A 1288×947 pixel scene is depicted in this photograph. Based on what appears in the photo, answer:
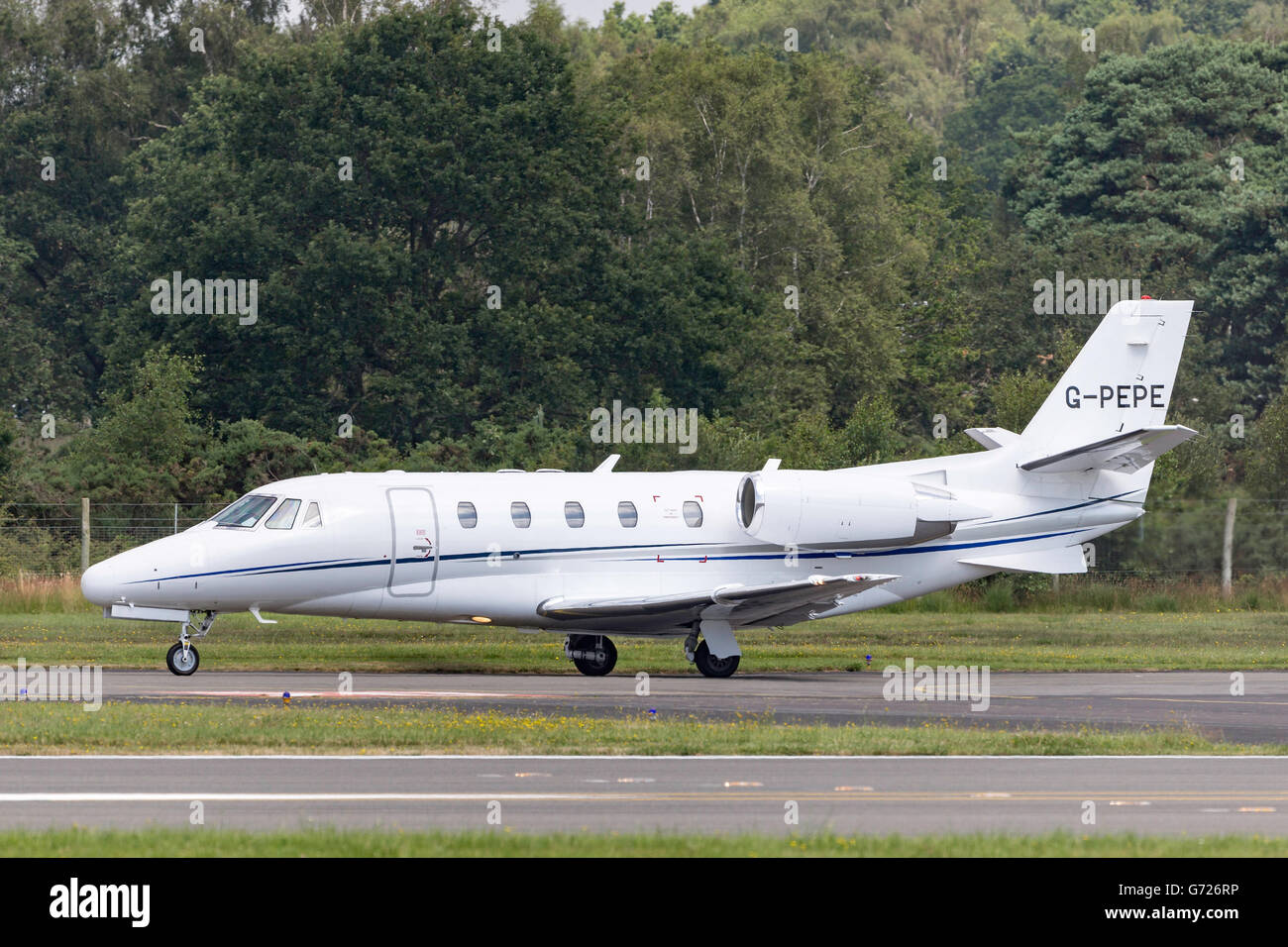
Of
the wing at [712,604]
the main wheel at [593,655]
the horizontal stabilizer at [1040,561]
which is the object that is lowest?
the main wheel at [593,655]

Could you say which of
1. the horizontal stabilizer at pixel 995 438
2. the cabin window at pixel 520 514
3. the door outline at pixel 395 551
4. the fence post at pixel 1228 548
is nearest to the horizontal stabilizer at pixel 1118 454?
the horizontal stabilizer at pixel 995 438

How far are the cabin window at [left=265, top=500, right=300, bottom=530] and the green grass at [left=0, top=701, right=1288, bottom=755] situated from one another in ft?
20.2

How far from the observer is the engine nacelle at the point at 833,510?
28.0m

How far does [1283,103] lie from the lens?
7369cm

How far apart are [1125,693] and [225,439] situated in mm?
31363

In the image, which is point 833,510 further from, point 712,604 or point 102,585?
point 102,585

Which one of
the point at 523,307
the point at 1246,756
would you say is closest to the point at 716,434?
the point at 523,307

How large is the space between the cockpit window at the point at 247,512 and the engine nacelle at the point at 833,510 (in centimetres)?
700

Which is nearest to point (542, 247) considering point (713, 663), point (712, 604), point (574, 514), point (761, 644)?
point (761, 644)

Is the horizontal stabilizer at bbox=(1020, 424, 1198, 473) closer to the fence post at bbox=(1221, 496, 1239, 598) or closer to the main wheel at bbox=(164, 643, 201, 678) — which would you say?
the fence post at bbox=(1221, 496, 1239, 598)

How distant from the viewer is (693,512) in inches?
1109

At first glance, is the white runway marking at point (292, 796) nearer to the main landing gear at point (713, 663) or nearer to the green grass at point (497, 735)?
the green grass at point (497, 735)

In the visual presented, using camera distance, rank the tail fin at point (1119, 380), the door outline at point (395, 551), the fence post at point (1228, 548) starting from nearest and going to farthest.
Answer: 1. the door outline at point (395, 551)
2. the tail fin at point (1119, 380)
3. the fence post at point (1228, 548)
